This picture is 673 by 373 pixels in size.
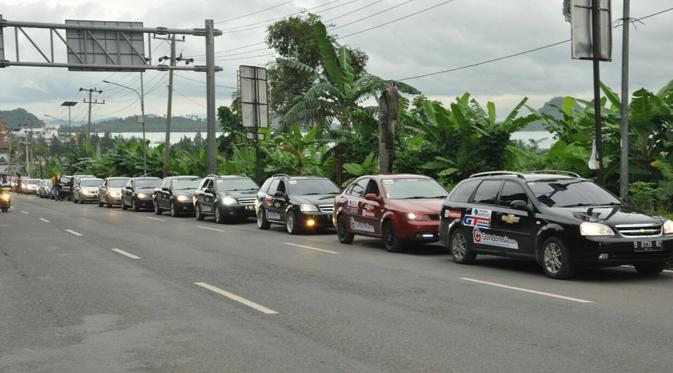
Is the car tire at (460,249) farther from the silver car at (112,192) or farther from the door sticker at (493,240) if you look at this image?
the silver car at (112,192)

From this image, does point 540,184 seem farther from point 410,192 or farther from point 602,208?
point 410,192

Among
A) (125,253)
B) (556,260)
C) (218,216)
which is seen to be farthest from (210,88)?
(556,260)

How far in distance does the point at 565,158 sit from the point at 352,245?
604cm

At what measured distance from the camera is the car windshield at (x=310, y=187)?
22281mm

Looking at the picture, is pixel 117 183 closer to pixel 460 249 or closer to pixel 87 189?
pixel 87 189

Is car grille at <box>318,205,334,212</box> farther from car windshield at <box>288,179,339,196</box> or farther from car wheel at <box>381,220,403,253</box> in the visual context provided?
car wheel at <box>381,220,403,253</box>

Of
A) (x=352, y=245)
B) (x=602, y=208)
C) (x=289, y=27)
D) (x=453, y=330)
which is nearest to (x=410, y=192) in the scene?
(x=352, y=245)

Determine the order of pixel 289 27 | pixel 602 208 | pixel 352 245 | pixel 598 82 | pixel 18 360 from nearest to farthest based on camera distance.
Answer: pixel 18 360, pixel 602 208, pixel 598 82, pixel 352 245, pixel 289 27

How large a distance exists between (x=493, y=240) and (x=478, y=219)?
54 cm

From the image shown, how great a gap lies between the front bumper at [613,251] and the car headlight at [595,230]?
0.28 ft

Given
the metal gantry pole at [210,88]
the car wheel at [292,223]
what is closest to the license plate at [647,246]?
the car wheel at [292,223]

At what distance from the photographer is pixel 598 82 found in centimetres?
1684

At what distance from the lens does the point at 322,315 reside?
875 cm

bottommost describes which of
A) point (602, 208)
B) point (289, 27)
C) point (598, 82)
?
point (602, 208)
